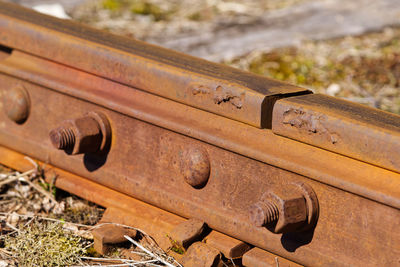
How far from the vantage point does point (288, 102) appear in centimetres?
239

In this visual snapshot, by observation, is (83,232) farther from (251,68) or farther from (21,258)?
(251,68)

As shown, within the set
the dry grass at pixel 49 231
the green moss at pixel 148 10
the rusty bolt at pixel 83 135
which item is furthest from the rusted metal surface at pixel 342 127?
the green moss at pixel 148 10

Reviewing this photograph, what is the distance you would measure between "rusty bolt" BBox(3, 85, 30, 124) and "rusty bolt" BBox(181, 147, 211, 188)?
101 centimetres

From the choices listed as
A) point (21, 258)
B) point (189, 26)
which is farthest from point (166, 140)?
point (189, 26)

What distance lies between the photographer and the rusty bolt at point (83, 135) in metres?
2.81

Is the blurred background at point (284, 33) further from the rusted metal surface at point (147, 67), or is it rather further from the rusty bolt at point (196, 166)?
the rusty bolt at point (196, 166)

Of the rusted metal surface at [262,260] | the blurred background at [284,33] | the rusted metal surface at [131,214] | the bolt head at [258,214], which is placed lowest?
the rusted metal surface at [131,214]

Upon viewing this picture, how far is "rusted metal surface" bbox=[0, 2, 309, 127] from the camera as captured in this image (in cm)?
249

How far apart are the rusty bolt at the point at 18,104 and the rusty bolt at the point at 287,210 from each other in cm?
147

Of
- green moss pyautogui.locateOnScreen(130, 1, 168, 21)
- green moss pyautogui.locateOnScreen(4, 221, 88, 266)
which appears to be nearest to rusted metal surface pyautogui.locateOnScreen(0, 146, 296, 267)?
green moss pyautogui.locateOnScreen(4, 221, 88, 266)

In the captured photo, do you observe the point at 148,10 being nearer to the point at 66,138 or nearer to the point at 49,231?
the point at 66,138

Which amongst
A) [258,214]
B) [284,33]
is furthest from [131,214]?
[284,33]

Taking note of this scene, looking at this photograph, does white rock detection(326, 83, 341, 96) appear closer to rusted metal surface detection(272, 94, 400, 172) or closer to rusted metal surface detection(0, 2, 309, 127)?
rusted metal surface detection(0, 2, 309, 127)

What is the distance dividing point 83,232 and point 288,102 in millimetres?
1107
